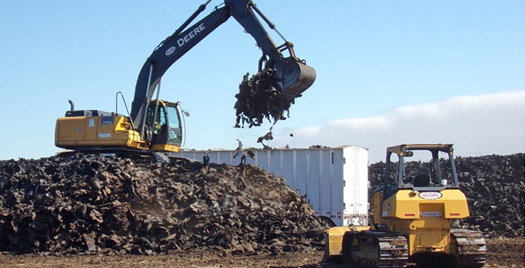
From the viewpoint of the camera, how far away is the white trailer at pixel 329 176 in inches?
729

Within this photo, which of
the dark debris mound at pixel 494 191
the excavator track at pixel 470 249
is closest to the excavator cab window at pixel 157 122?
the excavator track at pixel 470 249

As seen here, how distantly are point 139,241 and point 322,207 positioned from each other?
6.75m

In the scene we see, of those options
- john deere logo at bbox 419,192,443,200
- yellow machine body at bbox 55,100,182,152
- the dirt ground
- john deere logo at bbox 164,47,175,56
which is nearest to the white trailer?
yellow machine body at bbox 55,100,182,152

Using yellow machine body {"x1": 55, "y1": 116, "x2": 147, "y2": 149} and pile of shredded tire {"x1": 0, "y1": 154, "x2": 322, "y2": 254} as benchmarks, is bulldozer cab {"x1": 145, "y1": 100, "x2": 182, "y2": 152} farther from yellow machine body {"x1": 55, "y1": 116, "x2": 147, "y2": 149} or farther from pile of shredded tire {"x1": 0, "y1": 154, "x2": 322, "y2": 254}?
pile of shredded tire {"x1": 0, "y1": 154, "x2": 322, "y2": 254}

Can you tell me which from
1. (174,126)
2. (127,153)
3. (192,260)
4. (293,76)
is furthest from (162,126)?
(192,260)

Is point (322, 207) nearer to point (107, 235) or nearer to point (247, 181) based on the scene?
A: point (247, 181)

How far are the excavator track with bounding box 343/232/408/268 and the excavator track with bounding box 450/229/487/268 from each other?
1062 mm

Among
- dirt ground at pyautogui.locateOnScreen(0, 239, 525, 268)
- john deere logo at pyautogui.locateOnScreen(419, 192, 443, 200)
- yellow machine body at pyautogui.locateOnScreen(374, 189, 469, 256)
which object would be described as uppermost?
john deere logo at pyautogui.locateOnScreen(419, 192, 443, 200)

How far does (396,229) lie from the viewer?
1057 cm

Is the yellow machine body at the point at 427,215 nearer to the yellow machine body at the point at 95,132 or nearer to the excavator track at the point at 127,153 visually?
Result: the excavator track at the point at 127,153

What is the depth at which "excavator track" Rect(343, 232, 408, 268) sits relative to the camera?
9812mm

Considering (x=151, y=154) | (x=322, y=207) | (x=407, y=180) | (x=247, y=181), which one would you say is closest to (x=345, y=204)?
(x=322, y=207)

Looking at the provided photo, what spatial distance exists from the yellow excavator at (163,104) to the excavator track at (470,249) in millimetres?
6101

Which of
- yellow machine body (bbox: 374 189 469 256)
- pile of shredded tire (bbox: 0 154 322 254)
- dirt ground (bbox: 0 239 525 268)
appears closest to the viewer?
yellow machine body (bbox: 374 189 469 256)
